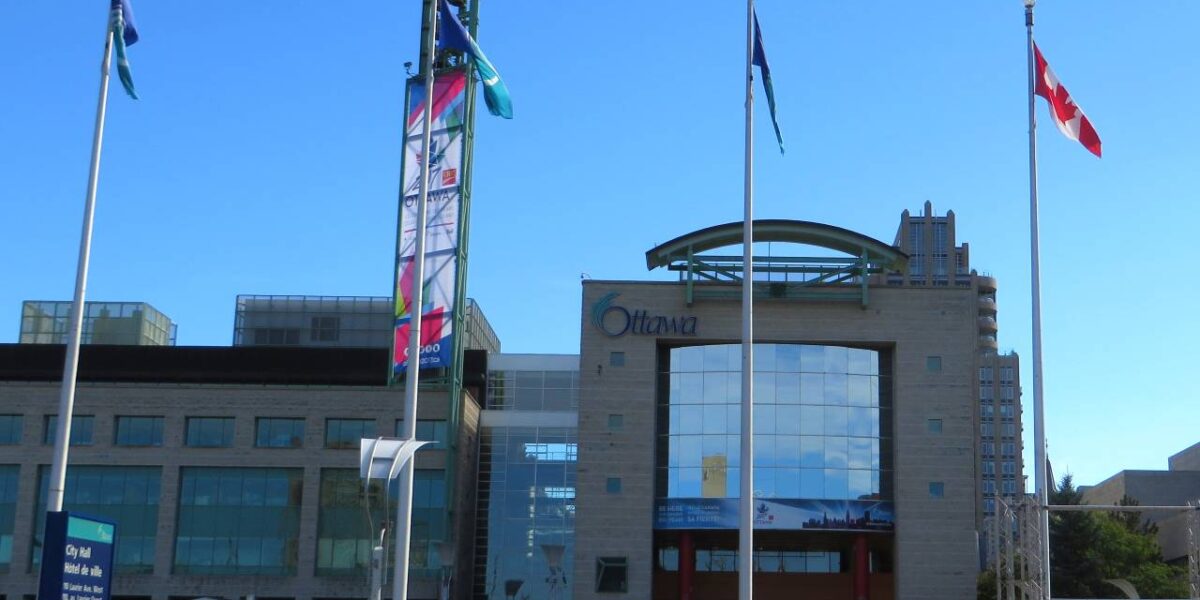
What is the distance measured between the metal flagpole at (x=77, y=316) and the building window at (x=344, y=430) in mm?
42032

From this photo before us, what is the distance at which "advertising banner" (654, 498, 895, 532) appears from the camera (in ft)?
222

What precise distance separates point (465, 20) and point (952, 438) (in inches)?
1223

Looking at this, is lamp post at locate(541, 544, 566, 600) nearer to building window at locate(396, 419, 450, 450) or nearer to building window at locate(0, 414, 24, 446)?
building window at locate(396, 419, 450, 450)

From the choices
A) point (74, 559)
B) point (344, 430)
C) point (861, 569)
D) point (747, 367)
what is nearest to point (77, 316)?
point (74, 559)

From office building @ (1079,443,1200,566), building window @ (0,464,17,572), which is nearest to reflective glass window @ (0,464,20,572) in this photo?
building window @ (0,464,17,572)

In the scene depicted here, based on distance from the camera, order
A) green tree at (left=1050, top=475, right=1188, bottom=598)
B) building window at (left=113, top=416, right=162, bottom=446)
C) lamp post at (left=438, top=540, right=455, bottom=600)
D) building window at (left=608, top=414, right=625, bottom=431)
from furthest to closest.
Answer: green tree at (left=1050, top=475, right=1188, bottom=598) < building window at (left=113, top=416, right=162, bottom=446) < building window at (left=608, top=414, right=625, bottom=431) < lamp post at (left=438, top=540, right=455, bottom=600)

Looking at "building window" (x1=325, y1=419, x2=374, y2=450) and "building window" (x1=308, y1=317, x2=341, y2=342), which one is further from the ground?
"building window" (x1=308, y1=317, x2=341, y2=342)

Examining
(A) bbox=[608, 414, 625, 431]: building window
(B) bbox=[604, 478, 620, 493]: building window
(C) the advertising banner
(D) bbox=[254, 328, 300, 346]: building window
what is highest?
(D) bbox=[254, 328, 300, 346]: building window

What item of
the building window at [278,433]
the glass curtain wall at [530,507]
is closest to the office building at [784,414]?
the glass curtain wall at [530,507]

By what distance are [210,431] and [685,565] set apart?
25.3m

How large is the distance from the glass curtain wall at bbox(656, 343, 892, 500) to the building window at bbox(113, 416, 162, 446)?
85.8 feet

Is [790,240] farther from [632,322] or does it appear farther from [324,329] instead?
[324,329]

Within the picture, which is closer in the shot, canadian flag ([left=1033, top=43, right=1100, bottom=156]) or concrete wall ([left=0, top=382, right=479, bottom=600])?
canadian flag ([left=1033, top=43, right=1100, bottom=156])

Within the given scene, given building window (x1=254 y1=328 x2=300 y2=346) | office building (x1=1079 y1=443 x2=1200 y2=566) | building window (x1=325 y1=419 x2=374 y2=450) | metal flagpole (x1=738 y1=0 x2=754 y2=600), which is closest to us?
metal flagpole (x1=738 y1=0 x2=754 y2=600)
